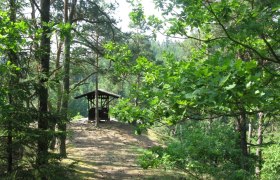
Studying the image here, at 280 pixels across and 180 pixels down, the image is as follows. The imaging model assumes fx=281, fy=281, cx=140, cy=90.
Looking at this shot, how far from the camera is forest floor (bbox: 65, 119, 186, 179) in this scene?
40.1 ft

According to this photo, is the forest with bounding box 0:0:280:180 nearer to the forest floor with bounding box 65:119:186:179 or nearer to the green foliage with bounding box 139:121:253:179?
the green foliage with bounding box 139:121:253:179

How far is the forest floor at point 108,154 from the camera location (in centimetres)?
1221

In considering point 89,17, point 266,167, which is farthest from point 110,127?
point 266,167

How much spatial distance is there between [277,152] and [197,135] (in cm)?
536

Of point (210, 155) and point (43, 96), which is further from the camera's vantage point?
point (210, 155)

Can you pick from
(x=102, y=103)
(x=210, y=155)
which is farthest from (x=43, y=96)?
(x=102, y=103)

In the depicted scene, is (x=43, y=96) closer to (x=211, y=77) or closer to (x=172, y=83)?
(x=172, y=83)

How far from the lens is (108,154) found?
16562mm

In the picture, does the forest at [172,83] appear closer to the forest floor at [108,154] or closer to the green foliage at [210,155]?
the green foliage at [210,155]

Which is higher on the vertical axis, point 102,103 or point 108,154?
point 102,103

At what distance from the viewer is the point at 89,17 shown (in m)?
16.1

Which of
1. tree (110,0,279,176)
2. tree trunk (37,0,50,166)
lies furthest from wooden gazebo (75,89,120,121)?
tree (110,0,279,176)

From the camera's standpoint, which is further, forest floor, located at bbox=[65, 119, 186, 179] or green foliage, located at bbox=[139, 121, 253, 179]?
forest floor, located at bbox=[65, 119, 186, 179]

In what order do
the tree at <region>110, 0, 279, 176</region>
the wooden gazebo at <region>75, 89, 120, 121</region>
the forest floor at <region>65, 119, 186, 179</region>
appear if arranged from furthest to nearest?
the wooden gazebo at <region>75, 89, 120, 121</region>
the forest floor at <region>65, 119, 186, 179</region>
the tree at <region>110, 0, 279, 176</region>
